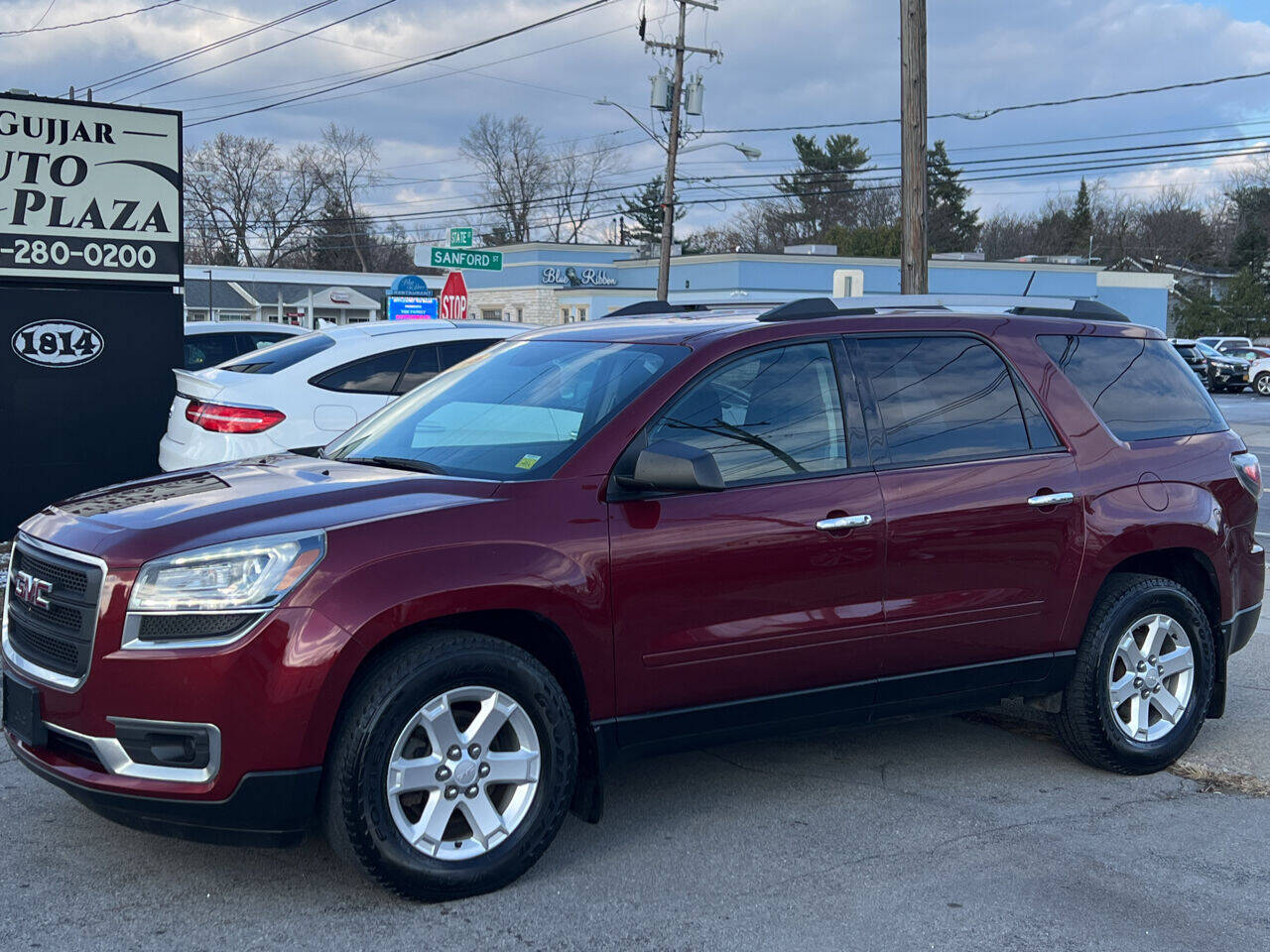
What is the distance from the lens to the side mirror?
13.7 feet

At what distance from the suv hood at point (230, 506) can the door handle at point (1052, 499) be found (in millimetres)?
2129

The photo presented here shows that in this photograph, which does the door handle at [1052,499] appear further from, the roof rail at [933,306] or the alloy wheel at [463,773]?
the alloy wheel at [463,773]

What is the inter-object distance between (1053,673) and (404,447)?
105 inches

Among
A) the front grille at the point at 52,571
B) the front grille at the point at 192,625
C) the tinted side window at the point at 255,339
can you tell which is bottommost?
the front grille at the point at 192,625

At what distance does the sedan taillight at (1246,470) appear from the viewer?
572cm

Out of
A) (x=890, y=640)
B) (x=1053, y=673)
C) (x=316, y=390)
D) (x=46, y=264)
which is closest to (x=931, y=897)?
(x=890, y=640)

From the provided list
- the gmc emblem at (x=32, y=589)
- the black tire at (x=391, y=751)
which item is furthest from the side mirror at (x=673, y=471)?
the gmc emblem at (x=32, y=589)

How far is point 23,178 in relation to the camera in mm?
9820

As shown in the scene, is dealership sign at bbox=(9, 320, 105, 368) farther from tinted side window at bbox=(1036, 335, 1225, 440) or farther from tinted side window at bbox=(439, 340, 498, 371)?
tinted side window at bbox=(1036, 335, 1225, 440)

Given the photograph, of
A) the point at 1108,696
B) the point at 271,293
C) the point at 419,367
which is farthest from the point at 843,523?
the point at 271,293

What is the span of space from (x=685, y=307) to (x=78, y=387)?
6.16 m

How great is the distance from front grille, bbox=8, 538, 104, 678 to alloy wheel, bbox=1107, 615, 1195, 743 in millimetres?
3779

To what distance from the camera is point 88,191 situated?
10078mm

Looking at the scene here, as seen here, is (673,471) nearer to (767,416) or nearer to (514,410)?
(767,416)
